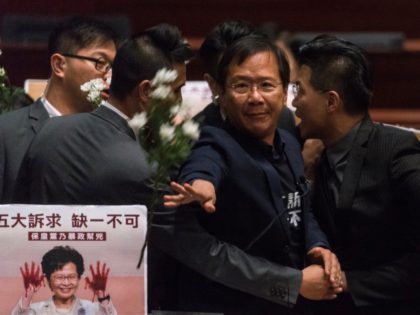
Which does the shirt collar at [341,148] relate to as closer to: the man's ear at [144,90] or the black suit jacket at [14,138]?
the man's ear at [144,90]

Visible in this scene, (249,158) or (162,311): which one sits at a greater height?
(249,158)

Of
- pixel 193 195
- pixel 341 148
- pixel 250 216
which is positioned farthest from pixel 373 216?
pixel 193 195

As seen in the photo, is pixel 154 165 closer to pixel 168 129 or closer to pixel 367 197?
pixel 168 129

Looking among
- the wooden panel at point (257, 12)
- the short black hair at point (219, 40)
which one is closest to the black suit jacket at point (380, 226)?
the short black hair at point (219, 40)

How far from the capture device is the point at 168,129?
258cm

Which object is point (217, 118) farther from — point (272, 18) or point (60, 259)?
point (272, 18)

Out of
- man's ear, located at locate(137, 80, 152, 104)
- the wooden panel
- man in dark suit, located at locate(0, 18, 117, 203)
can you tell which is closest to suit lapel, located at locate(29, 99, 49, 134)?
man in dark suit, located at locate(0, 18, 117, 203)

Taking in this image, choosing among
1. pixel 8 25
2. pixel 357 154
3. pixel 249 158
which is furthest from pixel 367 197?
pixel 8 25

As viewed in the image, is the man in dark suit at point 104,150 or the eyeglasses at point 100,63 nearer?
the man in dark suit at point 104,150

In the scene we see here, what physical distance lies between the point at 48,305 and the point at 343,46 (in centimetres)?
124

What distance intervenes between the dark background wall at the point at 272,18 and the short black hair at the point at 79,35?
2577 mm

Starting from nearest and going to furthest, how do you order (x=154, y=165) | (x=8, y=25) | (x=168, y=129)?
(x=168, y=129) < (x=154, y=165) < (x=8, y=25)

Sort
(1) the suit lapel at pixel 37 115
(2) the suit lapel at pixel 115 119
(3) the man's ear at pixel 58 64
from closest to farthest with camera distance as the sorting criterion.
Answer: (2) the suit lapel at pixel 115 119 → (1) the suit lapel at pixel 37 115 → (3) the man's ear at pixel 58 64

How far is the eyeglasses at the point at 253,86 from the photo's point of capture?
3051 mm
